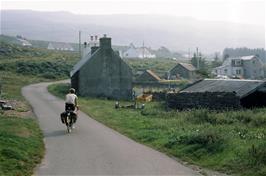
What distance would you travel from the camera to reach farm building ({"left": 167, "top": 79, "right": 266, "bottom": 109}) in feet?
96.8

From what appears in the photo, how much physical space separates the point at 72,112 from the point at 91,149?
5127 mm

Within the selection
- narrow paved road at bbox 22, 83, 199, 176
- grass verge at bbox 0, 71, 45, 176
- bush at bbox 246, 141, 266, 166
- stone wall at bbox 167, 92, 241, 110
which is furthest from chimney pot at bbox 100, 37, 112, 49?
bush at bbox 246, 141, 266, 166

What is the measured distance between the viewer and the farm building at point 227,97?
29500 millimetres

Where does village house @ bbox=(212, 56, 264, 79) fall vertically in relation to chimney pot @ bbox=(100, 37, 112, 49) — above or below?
below

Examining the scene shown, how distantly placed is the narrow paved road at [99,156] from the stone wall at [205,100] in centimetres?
981

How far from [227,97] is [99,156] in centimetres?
1570

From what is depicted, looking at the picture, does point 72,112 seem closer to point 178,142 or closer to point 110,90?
point 178,142

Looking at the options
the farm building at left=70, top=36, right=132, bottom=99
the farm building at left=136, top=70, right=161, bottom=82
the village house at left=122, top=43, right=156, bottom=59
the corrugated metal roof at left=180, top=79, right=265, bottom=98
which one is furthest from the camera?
the village house at left=122, top=43, right=156, bottom=59

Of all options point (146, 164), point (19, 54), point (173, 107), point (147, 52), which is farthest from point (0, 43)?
point (146, 164)

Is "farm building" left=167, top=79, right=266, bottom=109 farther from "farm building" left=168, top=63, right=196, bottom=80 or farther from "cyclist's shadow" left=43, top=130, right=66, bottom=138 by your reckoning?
"farm building" left=168, top=63, right=196, bottom=80

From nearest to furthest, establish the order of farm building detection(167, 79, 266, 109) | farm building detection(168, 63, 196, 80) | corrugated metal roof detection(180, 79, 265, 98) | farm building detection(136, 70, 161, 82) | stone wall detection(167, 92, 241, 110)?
stone wall detection(167, 92, 241, 110) < farm building detection(167, 79, 266, 109) < corrugated metal roof detection(180, 79, 265, 98) < farm building detection(136, 70, 161, 82) < farm building detection(168, 63, 196, 80)

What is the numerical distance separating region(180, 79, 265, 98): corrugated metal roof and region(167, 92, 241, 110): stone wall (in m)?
0.72

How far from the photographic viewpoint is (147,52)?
198250mm

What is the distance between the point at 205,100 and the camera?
30.3 metres
